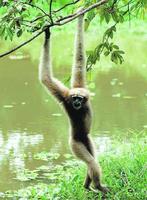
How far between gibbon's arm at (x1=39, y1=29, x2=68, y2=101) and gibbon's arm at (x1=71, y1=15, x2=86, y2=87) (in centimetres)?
19

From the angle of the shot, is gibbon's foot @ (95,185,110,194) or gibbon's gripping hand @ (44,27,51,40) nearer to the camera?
gibbon's gripping hand @ (44,27,51,40)

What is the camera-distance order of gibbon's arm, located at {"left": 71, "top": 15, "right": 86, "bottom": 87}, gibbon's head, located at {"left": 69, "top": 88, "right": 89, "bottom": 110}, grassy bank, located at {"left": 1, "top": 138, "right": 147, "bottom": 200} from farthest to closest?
grassy bank, located at {"left": 1, "top": 138, "right": 147, "bottom": 200}
gibbon's head, located at {"left": 69, "top": 88, "right": 89, "bottom": 110}
gibbon's arm, located at {"left": 71, "top": 15, "right": 86, "bottom": 87}

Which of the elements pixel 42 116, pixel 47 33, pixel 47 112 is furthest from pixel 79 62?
pixel 47 112

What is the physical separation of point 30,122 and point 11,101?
1912mm

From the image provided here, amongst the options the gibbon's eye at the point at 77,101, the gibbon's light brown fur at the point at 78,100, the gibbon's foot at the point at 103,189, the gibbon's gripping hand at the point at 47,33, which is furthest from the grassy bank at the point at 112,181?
the gibbon's gripping hand at the point at 47,33

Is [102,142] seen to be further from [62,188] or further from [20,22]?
[20,22]

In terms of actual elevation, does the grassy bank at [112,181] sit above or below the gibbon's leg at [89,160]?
below

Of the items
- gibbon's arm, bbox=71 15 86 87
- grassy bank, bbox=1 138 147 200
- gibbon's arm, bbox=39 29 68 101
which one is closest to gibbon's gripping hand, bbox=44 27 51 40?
gibbon's arm, bbox=39 29 68 101

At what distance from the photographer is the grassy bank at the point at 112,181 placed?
23.0 ft

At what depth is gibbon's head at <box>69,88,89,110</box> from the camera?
19.5ft

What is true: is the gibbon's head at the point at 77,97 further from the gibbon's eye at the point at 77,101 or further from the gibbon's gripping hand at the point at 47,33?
the gibbon's gripping hand at the point at 47,33

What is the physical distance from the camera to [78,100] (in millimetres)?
5996

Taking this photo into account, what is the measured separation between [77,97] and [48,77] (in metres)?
0.39

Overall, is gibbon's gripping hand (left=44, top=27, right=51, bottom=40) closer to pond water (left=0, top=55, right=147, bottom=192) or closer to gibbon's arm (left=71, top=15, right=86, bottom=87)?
gibbon's arm (left=71, top=15, right=86, bottom=87)
